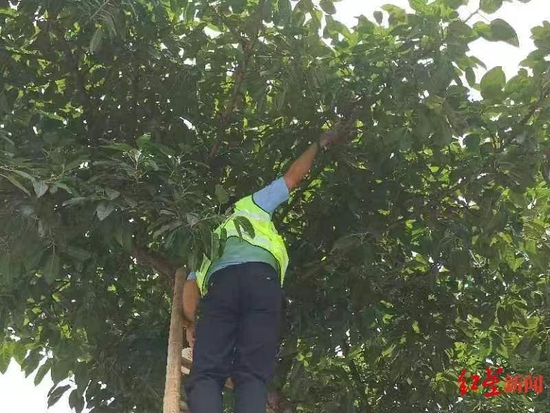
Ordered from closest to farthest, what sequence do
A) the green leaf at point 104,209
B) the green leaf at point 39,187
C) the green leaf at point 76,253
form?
1. the green leaf at point 39,187
2. the green leaf at point 104,209
3. the green leaf at point 76,253

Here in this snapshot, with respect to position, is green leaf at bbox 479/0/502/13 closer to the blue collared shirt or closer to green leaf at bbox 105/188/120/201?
the blue collared shirt

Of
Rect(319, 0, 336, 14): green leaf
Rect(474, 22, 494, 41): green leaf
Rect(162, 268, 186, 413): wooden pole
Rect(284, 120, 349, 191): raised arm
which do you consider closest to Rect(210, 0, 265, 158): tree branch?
Rect(319, 0, 336, 14): green leaf

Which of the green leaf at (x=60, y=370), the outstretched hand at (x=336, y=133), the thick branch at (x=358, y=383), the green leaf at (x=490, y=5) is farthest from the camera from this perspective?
the thick branch at (x=358, y=383)

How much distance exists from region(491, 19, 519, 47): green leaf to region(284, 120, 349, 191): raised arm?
0.87m

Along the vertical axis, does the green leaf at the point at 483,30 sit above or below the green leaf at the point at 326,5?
below

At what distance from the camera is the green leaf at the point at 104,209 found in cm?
267

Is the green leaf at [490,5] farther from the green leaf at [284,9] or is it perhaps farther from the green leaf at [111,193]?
the green leaf at [111,193]

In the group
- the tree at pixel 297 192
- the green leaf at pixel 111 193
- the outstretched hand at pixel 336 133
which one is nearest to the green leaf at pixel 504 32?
the tree at pixel 297 192

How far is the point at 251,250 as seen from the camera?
306 centimetres

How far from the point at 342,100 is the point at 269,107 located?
22.7 inches

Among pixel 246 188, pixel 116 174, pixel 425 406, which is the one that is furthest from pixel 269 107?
pixel 425 406

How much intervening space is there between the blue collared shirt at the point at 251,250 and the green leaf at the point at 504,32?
112 centimetres

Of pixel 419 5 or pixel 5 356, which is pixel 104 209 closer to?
pixel 419 5

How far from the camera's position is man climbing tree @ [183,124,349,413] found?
9.29 ft
